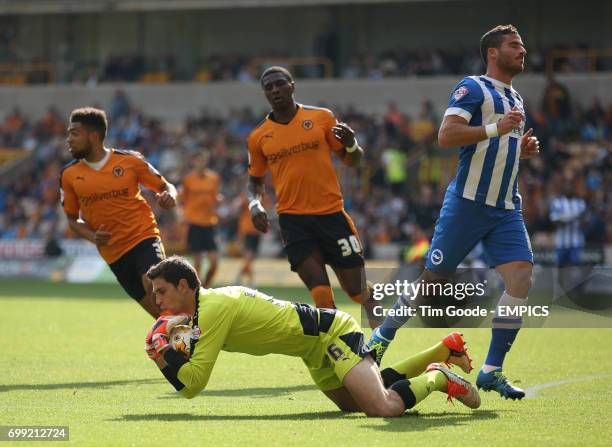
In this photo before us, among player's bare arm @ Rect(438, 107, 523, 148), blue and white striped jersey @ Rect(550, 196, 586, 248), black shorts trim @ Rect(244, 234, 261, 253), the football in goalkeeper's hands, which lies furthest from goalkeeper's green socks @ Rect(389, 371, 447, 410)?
black shorts trim @ Rect(244, 234, 261, 253)

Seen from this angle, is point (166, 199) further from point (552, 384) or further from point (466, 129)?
point (552, 384)

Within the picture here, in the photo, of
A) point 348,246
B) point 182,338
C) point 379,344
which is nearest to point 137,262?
point 348,246

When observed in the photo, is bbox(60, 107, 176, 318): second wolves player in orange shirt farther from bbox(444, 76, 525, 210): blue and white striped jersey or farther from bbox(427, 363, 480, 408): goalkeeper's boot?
bbox(427, 363, 480, 408): goalkeeper's boot

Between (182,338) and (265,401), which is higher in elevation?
(182,338)

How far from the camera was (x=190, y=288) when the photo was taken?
771cm

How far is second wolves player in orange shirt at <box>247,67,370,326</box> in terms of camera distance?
10.7 meters

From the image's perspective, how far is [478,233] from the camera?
8.84 meters

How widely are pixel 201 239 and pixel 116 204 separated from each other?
31.4 feet

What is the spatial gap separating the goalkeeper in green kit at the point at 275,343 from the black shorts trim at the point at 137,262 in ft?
10.6

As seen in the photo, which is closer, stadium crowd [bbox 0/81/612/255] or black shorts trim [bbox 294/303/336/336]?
black shorts trim [bbox 294/303/336/336]

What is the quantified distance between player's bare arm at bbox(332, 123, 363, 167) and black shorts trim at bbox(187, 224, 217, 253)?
33.2 ft

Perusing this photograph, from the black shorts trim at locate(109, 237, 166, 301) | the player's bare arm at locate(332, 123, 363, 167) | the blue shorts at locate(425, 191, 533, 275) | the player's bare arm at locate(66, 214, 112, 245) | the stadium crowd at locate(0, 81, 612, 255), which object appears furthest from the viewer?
the stadium crowd at locate(0, 81, 612, 255)

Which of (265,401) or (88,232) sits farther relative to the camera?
(88,232)

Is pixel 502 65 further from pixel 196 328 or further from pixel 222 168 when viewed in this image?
pixel 222 168
